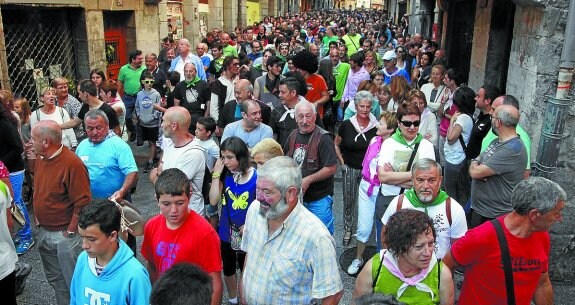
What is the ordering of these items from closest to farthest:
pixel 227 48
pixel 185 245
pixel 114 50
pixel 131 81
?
pixel 185 245
pixel 131 81
pixel 114 50
pixel 227 48

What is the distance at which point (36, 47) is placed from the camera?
30.3 feet

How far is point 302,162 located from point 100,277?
218 centimetres

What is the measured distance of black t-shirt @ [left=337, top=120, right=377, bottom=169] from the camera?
17.0 ft

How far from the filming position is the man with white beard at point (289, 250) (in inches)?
104

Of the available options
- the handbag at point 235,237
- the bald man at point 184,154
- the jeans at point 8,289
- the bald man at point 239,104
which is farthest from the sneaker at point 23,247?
the handbag at point 235,237

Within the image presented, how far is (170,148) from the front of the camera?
4.34 metres

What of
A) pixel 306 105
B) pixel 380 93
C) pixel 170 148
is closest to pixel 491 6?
pixel 380 93

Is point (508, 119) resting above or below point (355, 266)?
above

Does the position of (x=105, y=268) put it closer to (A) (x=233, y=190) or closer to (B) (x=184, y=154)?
(A) (x=233, y=190)

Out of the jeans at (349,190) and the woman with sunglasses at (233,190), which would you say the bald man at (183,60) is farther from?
the woman with sunglasses at (233,190)

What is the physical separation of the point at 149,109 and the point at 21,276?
12.2ft

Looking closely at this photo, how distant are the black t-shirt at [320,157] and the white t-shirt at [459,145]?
1490 millimetres

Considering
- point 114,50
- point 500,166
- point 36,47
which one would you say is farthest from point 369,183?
point 114,50

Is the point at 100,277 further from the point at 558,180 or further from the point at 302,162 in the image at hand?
the point at 558,180
